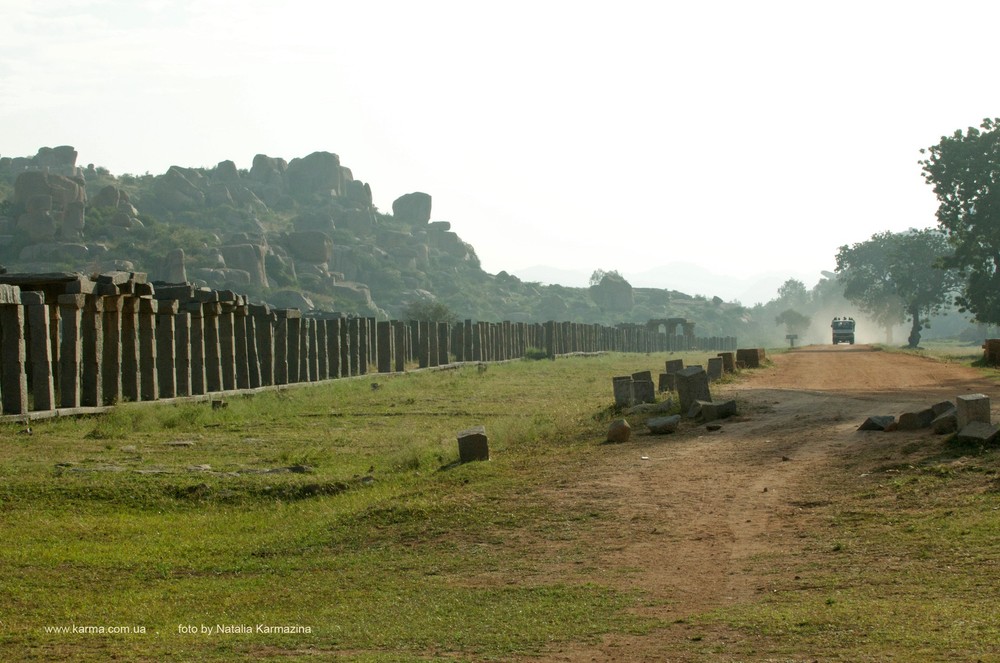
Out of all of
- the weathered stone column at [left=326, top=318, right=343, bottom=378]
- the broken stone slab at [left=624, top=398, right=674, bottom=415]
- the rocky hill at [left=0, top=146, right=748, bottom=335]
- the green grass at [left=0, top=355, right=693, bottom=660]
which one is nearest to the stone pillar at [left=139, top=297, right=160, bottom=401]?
the green grass at [left=0, top=355, right=693, bottom=660]

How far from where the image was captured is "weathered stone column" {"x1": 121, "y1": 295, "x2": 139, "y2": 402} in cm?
2434

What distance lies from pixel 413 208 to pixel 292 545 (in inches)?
7411

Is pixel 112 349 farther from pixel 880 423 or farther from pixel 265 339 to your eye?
pixel 880 423

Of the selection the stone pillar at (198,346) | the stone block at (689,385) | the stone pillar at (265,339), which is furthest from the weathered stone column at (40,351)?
the stone pillar at (265,339)

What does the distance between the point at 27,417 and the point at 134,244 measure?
104993 mm

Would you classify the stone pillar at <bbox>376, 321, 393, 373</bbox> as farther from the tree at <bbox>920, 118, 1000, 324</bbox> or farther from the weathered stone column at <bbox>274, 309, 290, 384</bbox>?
the tree at <bbox>920, 118, 1000, 324</bbox>

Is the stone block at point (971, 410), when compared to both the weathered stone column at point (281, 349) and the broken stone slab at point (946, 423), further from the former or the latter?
the weathered stone column at point (281, 349)

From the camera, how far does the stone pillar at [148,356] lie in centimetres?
2514

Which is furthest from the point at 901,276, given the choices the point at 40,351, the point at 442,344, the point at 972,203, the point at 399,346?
the point at 40,351

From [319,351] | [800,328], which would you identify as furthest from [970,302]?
[800,328]

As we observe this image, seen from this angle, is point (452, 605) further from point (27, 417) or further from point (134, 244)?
point (134, 244)

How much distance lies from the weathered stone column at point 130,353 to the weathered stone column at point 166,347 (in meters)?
1.26

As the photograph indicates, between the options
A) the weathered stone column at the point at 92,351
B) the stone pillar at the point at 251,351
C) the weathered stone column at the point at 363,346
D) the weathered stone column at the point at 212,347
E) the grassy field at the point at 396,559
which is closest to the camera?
the grassy field at the point at 396,559

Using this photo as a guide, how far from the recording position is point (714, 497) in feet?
39.1
